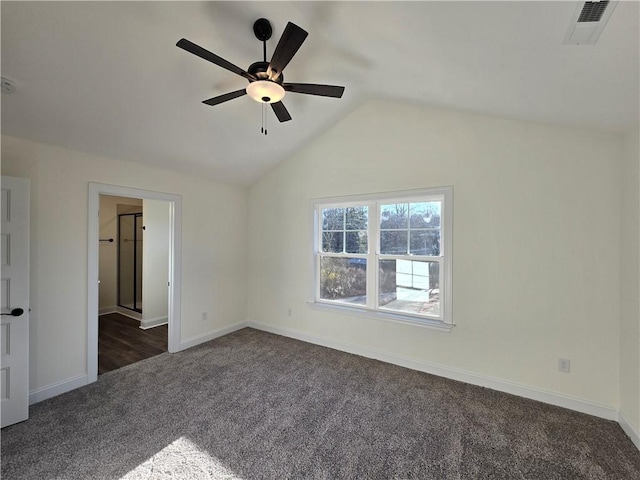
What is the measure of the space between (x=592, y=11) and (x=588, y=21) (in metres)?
0.05

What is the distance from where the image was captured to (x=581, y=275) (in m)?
2.32

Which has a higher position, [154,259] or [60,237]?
[60,237]

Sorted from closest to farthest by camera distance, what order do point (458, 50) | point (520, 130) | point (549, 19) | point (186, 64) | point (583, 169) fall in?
point (549, 19)
point (458, 50)
point (186, 64)
point (583, 169)
point (520, 130)

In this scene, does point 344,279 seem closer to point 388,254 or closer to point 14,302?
point 388,254

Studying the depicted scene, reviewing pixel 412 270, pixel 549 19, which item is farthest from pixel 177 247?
pixel 549 19

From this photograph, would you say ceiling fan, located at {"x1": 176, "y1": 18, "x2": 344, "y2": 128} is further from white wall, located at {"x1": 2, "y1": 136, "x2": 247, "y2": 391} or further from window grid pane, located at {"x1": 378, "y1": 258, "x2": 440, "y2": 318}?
window grid pane, located at {"x1": 378, "y1": 258, "x2": 440, "y2": 318}

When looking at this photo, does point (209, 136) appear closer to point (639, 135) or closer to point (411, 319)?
point (411, 319)

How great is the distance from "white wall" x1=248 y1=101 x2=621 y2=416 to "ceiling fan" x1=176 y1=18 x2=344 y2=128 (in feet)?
5.14

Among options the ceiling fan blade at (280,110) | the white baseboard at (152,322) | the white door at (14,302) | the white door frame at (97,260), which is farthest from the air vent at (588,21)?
the white baseboard at (152,322)

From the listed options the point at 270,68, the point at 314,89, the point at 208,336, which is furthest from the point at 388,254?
the point at 208,336

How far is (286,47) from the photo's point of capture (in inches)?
58.7

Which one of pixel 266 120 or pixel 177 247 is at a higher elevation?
pixel 266 120

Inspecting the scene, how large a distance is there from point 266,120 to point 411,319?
2797 millimetres

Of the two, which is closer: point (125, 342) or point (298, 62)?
point (298, 62)
